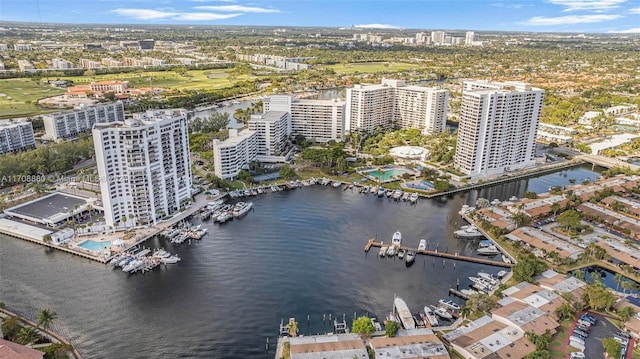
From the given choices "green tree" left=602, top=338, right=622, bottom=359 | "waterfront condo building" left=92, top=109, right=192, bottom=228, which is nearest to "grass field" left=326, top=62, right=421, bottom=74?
"waterfront condo building" left=92, top=109, right=192, bottom=228

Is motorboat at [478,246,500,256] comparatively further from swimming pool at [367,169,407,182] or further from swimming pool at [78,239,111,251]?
swimming pool at [78,239,111,251]

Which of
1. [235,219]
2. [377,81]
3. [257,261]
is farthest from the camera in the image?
[377,81]

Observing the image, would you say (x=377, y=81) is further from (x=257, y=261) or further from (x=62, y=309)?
(x=62, y=309)

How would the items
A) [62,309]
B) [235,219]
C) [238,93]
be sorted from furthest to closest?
[238,93], [235,219], [62,309]

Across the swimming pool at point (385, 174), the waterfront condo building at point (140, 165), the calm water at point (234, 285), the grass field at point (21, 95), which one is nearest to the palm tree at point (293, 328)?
the calm water at point (234, 285)

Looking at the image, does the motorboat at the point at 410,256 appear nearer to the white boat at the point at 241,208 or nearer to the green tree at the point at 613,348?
the green tree at the point at 613,348

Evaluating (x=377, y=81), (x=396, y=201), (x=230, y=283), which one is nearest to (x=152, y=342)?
(x=230, y=283)
